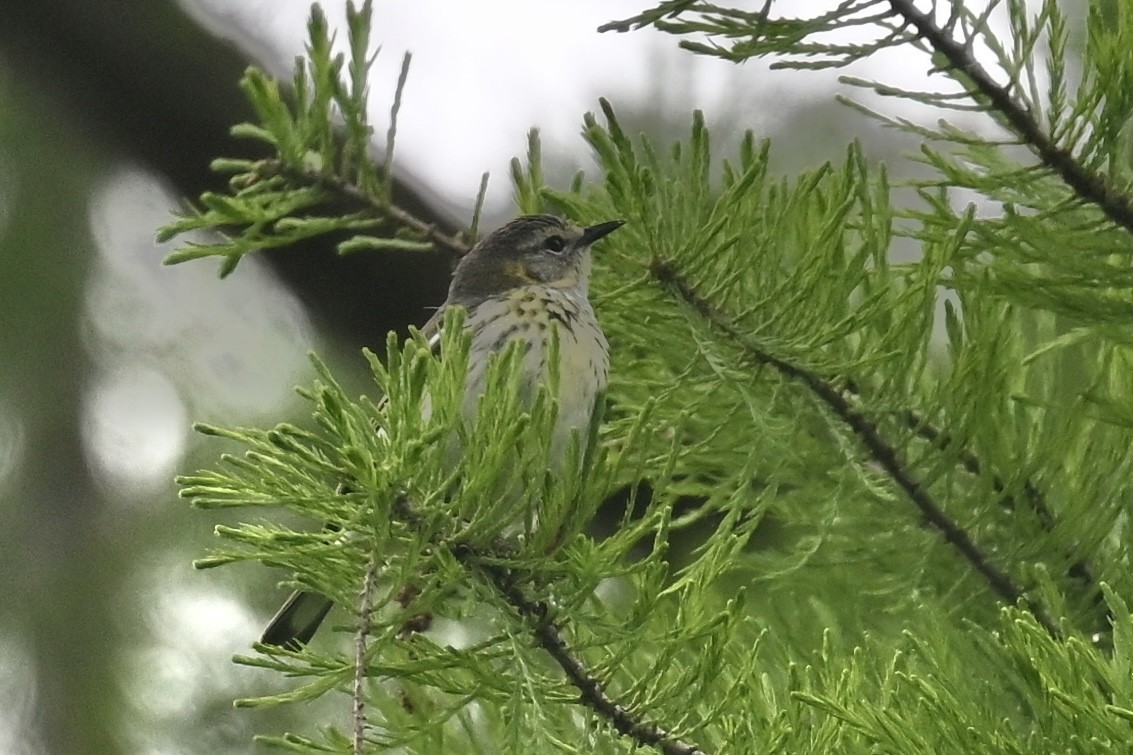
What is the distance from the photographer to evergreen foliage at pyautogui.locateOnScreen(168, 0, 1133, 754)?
3.26ft

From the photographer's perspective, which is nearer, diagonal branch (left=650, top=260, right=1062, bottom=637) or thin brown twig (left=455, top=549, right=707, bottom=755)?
thin brown twig (left=455, top=549, right=707, bottom=755)

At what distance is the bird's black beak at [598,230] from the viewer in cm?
159

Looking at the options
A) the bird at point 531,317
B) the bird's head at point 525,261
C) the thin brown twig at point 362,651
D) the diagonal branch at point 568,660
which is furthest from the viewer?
the bird's head at point 525,261

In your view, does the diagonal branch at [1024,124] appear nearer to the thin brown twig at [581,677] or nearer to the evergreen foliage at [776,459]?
the evergreen foliage at [776,459]

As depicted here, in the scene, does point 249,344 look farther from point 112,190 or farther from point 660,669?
point 660,669

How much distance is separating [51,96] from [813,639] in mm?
1335

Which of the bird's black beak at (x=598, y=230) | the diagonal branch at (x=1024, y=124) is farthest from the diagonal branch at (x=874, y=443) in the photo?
the diagonal branch at (x=1024, y=124)

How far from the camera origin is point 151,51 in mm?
1849

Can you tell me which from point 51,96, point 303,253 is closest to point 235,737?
point 303,253

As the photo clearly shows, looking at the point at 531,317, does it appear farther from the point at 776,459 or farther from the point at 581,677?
the point at 581,677

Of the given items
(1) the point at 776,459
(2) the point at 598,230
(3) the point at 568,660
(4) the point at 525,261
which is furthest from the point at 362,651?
(4) the point at 525,261

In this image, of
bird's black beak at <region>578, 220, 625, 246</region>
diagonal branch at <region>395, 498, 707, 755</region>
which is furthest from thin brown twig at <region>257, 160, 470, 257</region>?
diagonal branch at <region>395, 498, 707, 755</region>

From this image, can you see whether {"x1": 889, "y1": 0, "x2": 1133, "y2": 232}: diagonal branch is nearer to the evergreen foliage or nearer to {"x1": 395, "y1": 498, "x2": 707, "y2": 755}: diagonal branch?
the evergreen foliage

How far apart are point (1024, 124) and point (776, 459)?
488 millimetres
